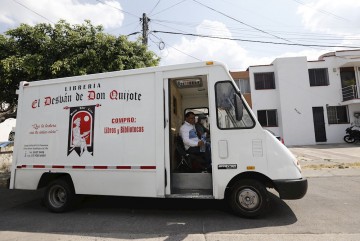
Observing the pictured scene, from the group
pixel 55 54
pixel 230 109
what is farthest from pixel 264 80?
pixel 230 109

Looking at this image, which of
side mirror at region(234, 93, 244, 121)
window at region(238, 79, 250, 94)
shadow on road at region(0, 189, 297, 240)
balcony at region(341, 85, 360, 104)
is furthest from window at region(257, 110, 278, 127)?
side mirror at region(234, 93, 244, 121)

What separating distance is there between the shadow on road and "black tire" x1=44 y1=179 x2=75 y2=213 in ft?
0.55

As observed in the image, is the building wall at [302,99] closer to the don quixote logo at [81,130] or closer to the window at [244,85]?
the window at [244,85]

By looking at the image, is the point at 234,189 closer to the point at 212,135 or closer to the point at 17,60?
the point at 212,135

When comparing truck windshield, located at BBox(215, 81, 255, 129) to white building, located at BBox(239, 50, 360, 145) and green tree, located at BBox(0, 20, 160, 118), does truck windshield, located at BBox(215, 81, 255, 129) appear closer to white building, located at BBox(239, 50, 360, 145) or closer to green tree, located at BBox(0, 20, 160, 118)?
green tree, located at BBox(0, 20, 160, 118)

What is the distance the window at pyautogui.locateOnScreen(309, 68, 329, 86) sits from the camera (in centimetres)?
2118

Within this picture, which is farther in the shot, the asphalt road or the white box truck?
the white box truck

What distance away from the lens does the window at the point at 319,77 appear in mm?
21177

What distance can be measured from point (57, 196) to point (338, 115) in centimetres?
2206

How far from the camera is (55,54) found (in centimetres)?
857

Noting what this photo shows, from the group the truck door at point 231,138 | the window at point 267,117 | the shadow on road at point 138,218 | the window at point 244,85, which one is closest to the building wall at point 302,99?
the window at point 267,117

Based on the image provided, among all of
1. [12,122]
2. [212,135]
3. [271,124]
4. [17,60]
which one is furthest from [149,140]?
[12,122]

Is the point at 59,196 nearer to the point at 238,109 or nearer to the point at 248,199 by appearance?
the point at 248,199

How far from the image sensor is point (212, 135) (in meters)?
4.88
